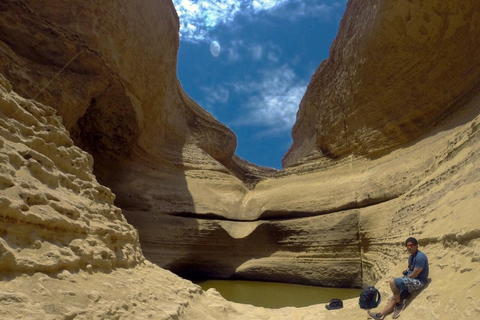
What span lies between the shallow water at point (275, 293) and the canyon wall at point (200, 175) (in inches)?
18.5

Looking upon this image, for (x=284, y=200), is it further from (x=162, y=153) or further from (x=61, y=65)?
(x=61, y=65)

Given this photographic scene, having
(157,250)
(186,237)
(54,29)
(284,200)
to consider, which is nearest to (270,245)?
(284,200)

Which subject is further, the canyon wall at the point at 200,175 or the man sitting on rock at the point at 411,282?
the man sitting on rock at the point at 411,282

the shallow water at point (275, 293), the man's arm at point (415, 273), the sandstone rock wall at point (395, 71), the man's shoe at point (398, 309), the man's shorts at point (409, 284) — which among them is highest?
the sandstone rock wall at point (395, 71)

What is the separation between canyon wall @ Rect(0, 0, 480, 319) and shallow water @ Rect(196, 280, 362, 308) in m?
0.47

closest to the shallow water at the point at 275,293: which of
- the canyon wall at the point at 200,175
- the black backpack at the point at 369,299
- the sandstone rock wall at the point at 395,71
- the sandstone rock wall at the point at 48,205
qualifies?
the canyon wall at the point at 200,175

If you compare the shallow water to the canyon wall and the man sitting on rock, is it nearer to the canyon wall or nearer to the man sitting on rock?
the canyon wall

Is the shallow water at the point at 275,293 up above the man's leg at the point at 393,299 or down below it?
above

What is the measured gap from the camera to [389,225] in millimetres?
7508

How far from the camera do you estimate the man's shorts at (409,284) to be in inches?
132

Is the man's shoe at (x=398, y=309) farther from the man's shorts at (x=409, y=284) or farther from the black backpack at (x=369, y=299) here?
the black backpack at (x=369, y=299)

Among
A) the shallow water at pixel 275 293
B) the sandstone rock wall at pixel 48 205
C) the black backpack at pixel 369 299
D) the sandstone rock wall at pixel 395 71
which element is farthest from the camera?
the sandstone rock wall at pixel 395 71

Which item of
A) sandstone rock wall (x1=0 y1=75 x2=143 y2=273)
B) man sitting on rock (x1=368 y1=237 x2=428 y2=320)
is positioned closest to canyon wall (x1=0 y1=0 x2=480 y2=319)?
sandstone rock wall (x1=0 y1=75 x2=143 y2=273)

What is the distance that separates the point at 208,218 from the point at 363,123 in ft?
19.1
